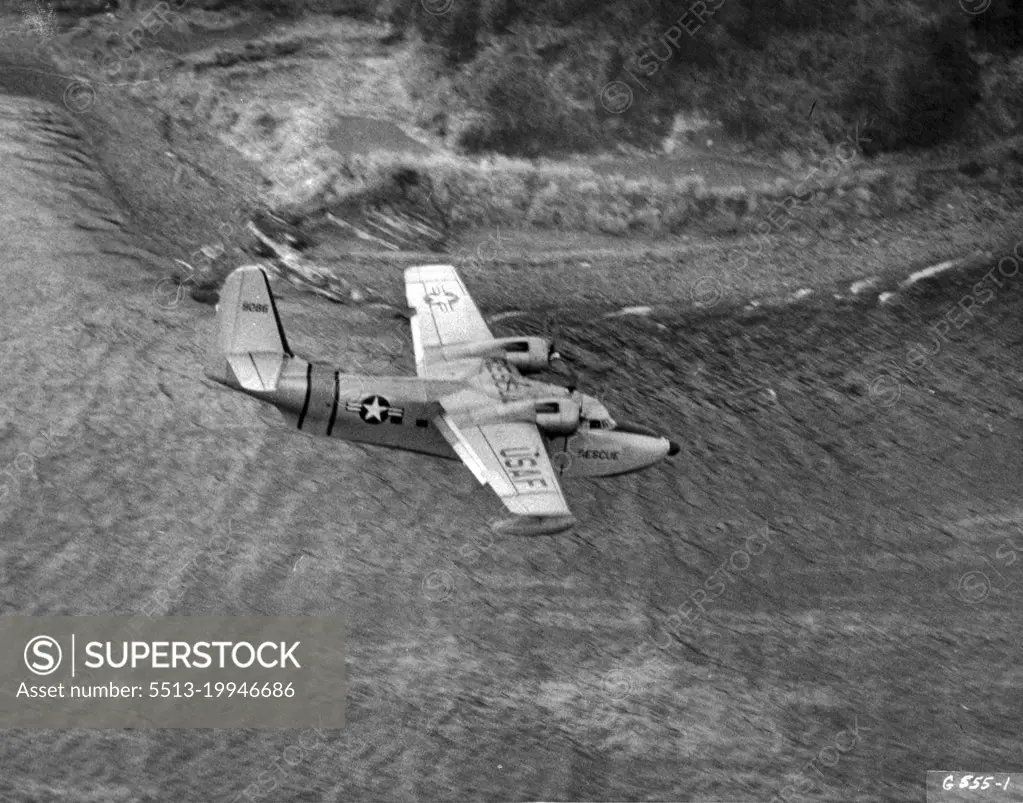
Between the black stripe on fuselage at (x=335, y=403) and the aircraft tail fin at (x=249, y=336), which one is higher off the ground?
the aircraft tail fin at (x=249, y=336)

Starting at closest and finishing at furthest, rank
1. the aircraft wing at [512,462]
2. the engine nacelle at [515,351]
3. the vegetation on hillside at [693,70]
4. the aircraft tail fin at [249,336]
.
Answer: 1. the aircraft wing at [512,462]
2. the aircraft tail fin at [249,336]
3. the engine nacelle at [515,351]
4. the vegetation on hillside at [693,70]

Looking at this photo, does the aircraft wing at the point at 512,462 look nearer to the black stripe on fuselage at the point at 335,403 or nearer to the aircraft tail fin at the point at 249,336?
the black stripe on fuselage at the point at 335,403

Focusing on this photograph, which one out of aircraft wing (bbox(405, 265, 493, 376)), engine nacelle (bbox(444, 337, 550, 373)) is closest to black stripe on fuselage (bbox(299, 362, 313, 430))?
aircraft wing (bbox(405, 265, 493, 376))

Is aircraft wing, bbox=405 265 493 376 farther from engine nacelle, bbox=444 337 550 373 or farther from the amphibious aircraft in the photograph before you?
engine nacelle, bbox=444 337 550 373

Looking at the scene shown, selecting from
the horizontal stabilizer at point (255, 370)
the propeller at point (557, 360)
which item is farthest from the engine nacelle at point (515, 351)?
the horizontal stabilizer at point (255, 370)

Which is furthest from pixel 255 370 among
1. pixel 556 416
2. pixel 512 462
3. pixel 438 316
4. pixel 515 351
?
pixel 556 416

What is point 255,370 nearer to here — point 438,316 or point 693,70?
point 438,316

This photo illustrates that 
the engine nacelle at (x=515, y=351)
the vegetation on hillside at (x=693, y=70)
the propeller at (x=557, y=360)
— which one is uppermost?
the vegetation on hillside at (x=693, y=70)
